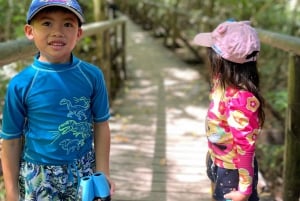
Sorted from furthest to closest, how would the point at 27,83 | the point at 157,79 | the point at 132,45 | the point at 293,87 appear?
1. the point at 132,45
2. the point at 157,79
3. the point at 293,87
4. the point at 27,83

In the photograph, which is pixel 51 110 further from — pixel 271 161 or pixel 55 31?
pixel 271 161

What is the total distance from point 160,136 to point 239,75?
9.48 ft

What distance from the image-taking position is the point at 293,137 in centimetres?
273

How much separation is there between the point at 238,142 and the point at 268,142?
10.7 feet

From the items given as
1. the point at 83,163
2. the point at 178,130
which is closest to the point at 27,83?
the point at 83,163

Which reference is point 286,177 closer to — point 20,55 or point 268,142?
point 20,55

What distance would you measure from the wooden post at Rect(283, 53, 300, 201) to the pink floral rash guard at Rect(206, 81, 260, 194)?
69 centimetres

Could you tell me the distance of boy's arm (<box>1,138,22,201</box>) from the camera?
1687 mm

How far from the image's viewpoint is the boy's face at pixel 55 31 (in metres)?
→ 1.62

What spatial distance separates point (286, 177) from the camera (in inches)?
111

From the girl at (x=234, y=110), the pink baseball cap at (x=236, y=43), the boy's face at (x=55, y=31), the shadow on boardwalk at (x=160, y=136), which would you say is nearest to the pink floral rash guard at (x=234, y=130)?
the girl at (x=234, y=110)

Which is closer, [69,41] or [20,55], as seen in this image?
[69,41]

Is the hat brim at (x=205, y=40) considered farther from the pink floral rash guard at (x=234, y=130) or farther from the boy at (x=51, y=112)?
the boy at (x=51, y=112)

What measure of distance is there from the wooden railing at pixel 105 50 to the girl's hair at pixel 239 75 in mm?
896
